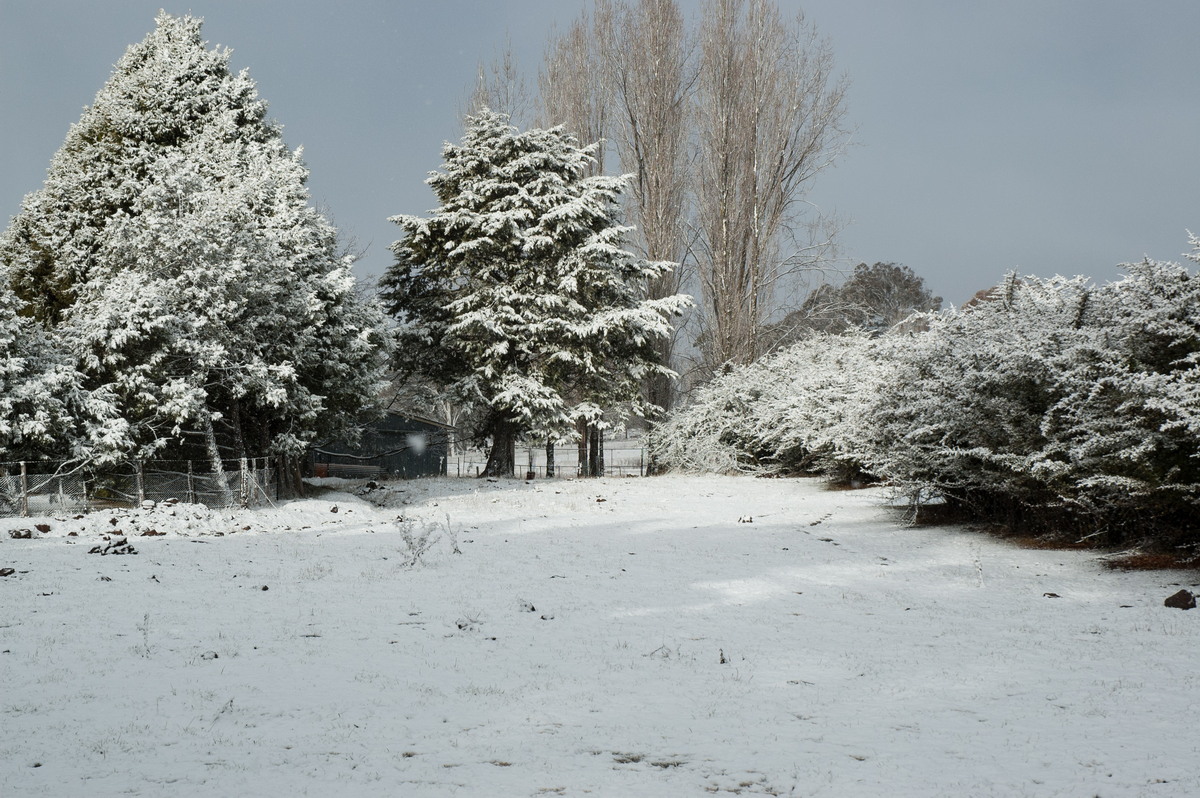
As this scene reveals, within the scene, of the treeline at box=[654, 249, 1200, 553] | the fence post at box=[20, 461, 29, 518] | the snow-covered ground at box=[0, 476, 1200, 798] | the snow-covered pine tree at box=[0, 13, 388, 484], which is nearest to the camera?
the snow-covered ground at box=[0, 476, 1200, 798]

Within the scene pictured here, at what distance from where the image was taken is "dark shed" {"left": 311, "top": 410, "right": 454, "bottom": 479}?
33438 millimetres

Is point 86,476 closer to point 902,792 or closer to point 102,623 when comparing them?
point 102,623

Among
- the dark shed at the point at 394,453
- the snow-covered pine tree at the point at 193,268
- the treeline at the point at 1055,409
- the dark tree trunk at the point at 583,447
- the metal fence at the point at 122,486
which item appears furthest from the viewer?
the dark shed at the point at 394,453

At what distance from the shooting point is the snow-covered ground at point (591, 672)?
11.6ft

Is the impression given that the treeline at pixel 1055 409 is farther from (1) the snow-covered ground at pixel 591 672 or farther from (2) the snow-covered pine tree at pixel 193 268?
(2) the snow-covered pine tree at pixel 193 268

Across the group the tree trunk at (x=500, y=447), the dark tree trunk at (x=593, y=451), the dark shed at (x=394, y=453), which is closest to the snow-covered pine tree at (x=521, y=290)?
the tree trunk at (x=500, y=447)

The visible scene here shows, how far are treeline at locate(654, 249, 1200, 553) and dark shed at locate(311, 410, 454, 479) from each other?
23.1 m

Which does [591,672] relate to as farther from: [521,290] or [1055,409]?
[521,290]

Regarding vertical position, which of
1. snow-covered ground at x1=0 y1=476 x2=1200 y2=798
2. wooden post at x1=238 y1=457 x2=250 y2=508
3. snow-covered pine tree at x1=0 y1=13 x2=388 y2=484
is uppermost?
snow-covered pine tree at x1=0 y1=13 x2=388 y2=484

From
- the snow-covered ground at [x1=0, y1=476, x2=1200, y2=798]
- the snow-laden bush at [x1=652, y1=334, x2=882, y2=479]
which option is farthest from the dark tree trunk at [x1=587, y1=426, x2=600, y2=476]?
the snow-covered ground at [x1=0, y1=476, x2=1200, y2=798]

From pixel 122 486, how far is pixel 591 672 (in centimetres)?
1321

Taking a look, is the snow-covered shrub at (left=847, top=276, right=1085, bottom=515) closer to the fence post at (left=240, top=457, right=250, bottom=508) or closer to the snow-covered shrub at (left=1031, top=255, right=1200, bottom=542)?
the snow-covered shrub at (left=1031, top=255, right=1200, bottom=542)

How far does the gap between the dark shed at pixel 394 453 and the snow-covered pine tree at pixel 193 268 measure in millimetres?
14314

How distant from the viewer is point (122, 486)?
15.1m
